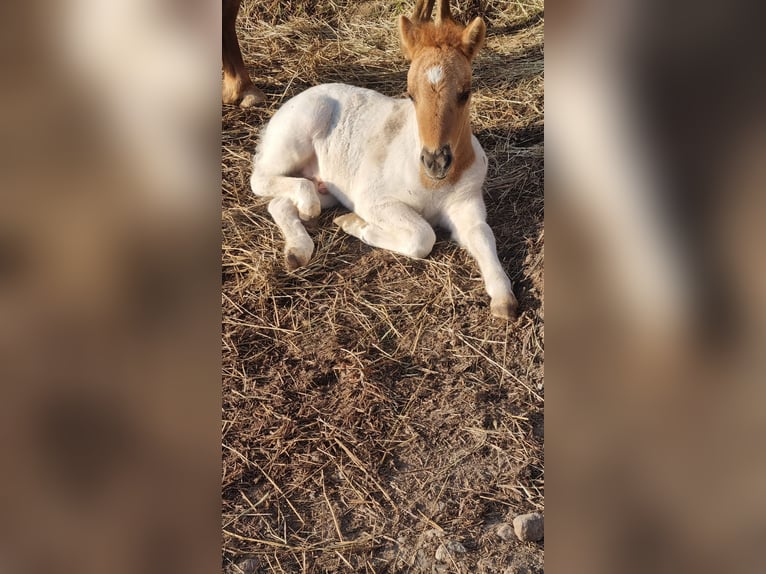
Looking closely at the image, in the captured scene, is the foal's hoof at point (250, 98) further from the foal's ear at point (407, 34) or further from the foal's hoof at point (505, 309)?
the foal's hoof at point (505, 309)

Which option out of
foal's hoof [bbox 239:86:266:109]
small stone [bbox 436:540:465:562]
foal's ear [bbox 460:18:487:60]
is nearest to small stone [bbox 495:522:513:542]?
small stone [bbox 436:540:465:562]

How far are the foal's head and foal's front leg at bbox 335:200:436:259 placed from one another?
0.91 feet

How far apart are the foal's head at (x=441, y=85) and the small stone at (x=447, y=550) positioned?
6.28 feet

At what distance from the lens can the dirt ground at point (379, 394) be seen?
9.22 feet

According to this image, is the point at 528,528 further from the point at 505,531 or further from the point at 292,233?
the point at 292,233

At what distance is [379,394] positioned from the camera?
3441mm

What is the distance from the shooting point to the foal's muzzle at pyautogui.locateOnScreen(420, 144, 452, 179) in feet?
12.9

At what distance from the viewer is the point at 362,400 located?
3391 millimetres
